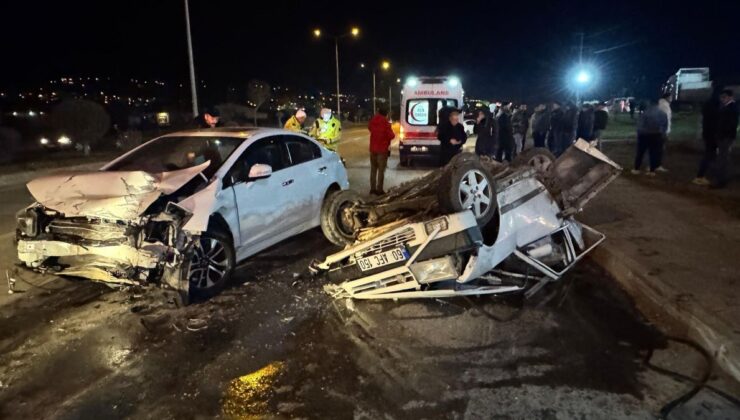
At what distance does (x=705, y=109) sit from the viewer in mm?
9969

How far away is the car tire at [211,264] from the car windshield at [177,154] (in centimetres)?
92

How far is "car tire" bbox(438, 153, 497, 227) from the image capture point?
5.02 m

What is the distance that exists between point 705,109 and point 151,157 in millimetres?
9249

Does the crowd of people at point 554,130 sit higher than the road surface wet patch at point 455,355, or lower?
higher

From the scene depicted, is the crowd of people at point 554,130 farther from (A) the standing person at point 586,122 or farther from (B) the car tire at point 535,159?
(B) the car tire at point 535,159

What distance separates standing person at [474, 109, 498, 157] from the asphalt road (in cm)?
559

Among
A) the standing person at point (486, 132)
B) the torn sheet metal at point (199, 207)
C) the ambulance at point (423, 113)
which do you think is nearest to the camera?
the torn sheet metal at point (199, 207)

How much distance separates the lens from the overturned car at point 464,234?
493 centimetres

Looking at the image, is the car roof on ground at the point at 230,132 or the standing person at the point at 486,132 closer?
the car roof on ground at the point at 230,132

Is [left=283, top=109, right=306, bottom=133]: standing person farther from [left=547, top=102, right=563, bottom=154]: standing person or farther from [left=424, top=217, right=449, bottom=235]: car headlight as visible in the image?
[left=547, top=102, right=563, bottom=154]: standing person

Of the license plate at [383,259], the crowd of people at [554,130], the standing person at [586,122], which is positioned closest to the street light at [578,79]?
the crowd of people at [554,130]

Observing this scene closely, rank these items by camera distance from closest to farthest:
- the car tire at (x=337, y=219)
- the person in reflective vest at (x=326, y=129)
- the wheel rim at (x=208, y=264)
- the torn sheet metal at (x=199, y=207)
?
the torn sheet metal at (x=199, y=207)
the wheel rim at (x=208, y=264)
the car tire at (x=337, y=219)
the person in reflective vest at (x=326, y=129)

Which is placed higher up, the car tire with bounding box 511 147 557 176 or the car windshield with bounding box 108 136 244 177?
the car windshield with bounding box 108 136 244 177

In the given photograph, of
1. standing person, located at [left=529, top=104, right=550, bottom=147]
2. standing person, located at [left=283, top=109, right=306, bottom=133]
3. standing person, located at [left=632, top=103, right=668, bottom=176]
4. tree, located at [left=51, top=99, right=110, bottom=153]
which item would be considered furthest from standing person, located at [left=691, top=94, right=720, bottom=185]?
tree, located at [left=51, top=99, right=110, bottom=153]
